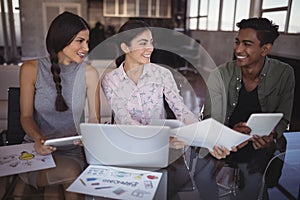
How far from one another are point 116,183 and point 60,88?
38 centimetres

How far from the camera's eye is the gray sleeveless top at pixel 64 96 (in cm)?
78

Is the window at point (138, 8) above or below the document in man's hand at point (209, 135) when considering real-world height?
above

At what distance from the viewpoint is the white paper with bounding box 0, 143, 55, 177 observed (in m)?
0.60

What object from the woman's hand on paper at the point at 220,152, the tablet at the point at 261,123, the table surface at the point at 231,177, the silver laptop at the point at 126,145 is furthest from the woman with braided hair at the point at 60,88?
the tablet at the point at 261,123

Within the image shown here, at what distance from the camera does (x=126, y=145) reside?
577 mm

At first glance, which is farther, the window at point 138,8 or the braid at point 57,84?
the window at point 138,8

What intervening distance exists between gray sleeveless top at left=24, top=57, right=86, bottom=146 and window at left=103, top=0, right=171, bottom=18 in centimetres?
335

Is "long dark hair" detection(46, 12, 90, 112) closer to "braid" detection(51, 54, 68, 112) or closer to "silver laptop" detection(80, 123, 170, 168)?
"braid" detection(51, 54, 68, 112)

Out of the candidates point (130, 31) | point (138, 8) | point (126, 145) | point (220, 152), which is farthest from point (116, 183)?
point (138, 8)

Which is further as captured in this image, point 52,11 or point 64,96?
point 52,11

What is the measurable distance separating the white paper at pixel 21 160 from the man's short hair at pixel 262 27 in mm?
707

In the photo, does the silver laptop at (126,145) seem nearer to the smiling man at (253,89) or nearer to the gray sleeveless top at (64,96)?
the gray sleeveless top at (64,96)

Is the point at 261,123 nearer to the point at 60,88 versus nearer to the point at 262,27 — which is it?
the point at 262,27

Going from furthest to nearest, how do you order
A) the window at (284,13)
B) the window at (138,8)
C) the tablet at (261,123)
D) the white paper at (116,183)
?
the window at (138,8) < the window at (284,13) < the tablet at (261,123) < the white paper at (116,183)
